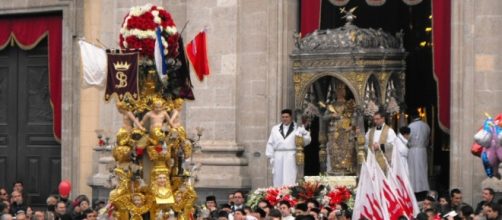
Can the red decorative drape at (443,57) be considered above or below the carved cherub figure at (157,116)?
above

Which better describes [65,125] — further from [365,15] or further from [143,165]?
[143,165]

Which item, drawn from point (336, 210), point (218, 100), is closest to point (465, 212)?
point (336, 210)

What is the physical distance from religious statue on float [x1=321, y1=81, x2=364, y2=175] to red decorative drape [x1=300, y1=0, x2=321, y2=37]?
1633 mm

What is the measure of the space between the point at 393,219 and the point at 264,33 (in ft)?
26.6

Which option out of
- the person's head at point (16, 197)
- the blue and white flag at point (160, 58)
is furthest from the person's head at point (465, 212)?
the person's head at point (16, 197)

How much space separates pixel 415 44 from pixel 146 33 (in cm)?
961

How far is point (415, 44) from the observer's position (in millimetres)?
33125

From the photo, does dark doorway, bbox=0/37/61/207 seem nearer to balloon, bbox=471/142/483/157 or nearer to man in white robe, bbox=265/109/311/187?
man in white robe, bbox=265/109/311/187

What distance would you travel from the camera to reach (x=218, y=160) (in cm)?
3130

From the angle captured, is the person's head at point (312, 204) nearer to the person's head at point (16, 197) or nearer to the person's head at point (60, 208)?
the person's head at point (60, 208)

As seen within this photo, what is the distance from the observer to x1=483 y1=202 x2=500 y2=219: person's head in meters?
23.7

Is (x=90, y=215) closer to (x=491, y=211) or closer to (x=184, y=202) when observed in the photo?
(x=184, y=202)

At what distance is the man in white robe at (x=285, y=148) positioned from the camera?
97.8ft

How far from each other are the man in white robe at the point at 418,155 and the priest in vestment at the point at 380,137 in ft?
2.26
